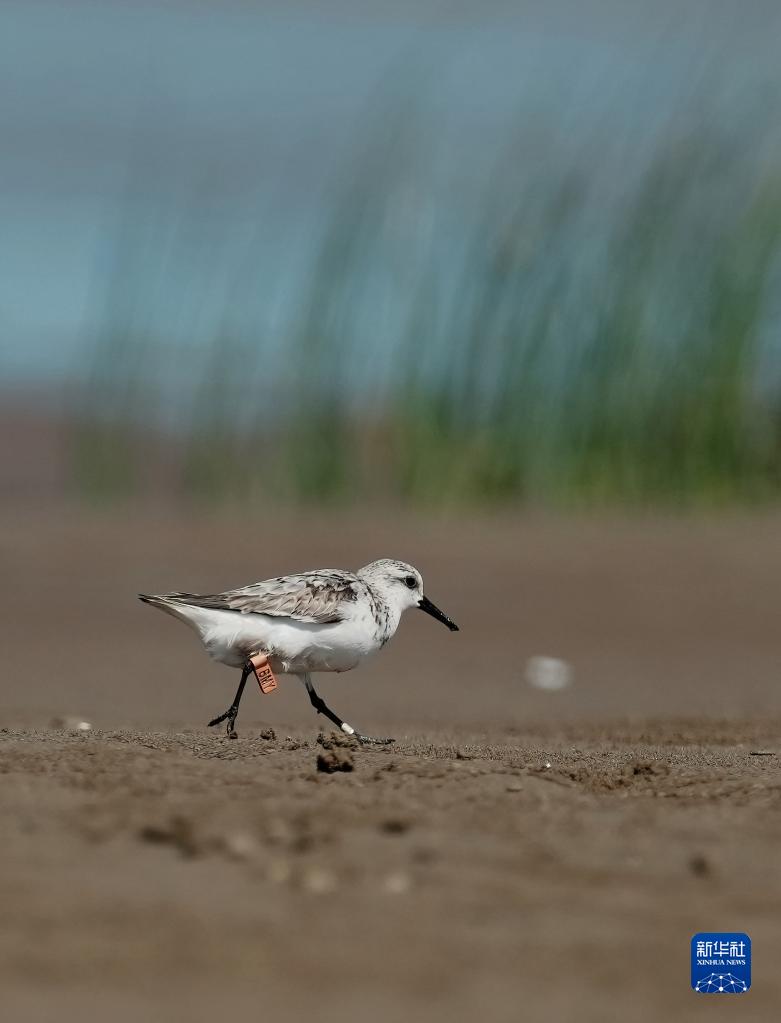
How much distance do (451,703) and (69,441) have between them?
6039 millimetres

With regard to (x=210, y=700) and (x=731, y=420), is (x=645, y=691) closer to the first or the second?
(x=210, y=700)

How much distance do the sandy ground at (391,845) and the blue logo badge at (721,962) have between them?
1.1 inches

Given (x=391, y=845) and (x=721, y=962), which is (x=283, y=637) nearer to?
(x=391, y=845)

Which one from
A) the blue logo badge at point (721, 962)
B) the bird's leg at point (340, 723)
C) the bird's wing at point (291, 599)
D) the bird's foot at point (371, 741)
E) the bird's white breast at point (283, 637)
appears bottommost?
the blue logo badge at point (721, 962)

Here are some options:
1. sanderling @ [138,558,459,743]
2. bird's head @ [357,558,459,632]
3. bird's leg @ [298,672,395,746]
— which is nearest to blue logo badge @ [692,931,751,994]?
bird's leg @ [298,672,395,746]

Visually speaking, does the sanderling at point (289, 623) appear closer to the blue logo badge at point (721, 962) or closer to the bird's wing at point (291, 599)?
the bird's wing at point (291, 599)

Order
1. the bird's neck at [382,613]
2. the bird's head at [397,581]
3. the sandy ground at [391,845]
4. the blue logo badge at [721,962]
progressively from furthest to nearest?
the bird's head at [397,581] → the bird's neck at [382,613] → the blue logo badge at [721,962] → the sandy ground at [391,845]

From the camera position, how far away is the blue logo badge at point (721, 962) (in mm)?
3732

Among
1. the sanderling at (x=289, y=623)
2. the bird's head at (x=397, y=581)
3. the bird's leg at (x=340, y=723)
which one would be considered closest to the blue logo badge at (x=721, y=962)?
the bird's leg at (x=340, y=723)

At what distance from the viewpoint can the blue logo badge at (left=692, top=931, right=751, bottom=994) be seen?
3732 millimetres

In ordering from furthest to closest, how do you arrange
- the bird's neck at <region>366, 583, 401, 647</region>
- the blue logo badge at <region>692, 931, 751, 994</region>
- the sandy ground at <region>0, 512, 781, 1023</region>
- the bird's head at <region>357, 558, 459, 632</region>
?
the bird's head at <region>357, 558, 459, 632</region> → the bird's neck at <region>366, 583, 401, 647</region> → the blue logo badge at <region>692, 931, 751, 994</region> → the sandy ground at <region>0, 512, 781, 1023</region>

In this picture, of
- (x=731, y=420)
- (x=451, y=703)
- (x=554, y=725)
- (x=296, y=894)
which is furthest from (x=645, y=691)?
(x=296, y=894)

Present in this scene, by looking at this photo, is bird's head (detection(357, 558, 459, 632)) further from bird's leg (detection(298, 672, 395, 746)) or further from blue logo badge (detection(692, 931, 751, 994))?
blue logo badge (detection(692, 931, 751, 994))

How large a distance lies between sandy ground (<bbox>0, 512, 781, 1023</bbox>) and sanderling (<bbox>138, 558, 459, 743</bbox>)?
0.33 m
